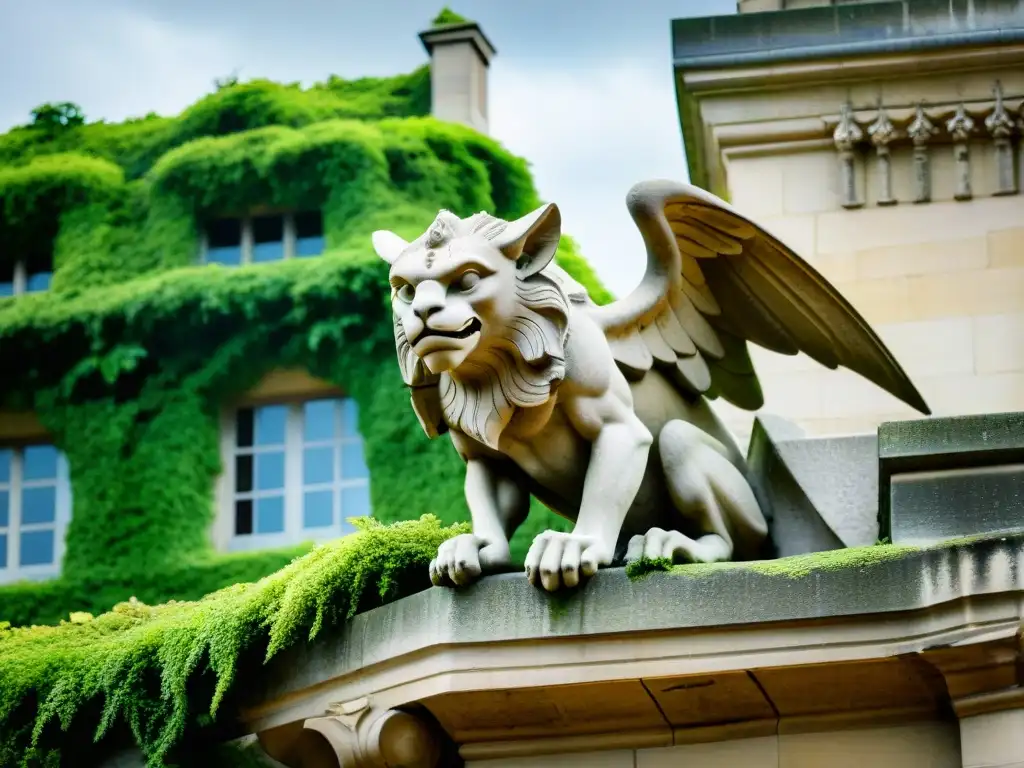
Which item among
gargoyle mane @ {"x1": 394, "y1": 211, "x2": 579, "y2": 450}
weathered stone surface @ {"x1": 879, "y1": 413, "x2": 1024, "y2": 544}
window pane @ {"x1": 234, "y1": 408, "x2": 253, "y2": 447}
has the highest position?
window pane @ {"x1": 234, "y1": 408, "x2": 253, "y2": 447}

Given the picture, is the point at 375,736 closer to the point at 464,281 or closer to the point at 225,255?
the point at 464,281

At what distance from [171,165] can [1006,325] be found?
17868 millimetres

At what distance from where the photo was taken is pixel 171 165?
93.4 feet

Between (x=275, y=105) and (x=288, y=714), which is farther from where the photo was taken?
(x=275, y=105)

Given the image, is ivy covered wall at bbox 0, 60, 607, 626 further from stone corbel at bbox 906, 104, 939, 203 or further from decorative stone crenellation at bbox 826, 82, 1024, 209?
stone corbel at bbox 906, 104, 939, 203

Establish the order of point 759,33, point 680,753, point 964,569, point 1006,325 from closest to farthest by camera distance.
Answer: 1. point 964,569
2. point 680,753
3. point 1006,325
4. point 759,33

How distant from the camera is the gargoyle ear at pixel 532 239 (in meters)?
9.36

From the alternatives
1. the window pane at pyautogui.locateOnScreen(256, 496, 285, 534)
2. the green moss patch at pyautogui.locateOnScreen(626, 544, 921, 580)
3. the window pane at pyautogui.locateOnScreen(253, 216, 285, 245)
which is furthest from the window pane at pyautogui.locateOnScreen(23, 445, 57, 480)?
the green moss patch at pyautogui.locateOnScreen(626, 544, 921, 580)

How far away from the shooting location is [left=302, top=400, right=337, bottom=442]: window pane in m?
26.7

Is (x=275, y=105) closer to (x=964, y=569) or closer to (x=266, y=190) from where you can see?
(x=266, y=190)

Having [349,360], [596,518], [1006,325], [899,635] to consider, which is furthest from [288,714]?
[349,360]

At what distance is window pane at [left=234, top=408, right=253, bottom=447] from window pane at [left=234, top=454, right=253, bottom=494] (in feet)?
0.67

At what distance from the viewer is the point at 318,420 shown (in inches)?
1057

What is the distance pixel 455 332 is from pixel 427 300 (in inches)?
7.5
